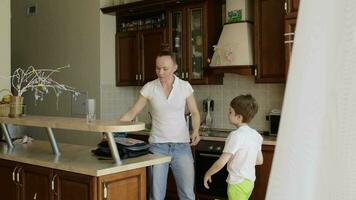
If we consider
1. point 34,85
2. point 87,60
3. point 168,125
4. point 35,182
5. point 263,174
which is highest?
point 87,60

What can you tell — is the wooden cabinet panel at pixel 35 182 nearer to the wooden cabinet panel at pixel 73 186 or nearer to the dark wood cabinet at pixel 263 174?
the wooden cabinet panel at pixel 73 186

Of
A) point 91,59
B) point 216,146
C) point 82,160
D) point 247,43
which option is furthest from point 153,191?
point 91,59

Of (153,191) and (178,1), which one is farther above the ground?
(178,1)

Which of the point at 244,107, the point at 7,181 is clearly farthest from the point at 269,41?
the point at 7,181

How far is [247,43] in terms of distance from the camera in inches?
158

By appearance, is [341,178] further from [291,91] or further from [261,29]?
[261,29]

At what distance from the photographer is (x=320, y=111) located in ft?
1.44

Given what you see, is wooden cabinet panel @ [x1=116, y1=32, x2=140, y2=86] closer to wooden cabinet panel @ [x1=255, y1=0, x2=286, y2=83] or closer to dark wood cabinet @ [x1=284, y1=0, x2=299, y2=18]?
wooden cabinet panel @ [x1=255, y1=0, x2=286, y2=83]

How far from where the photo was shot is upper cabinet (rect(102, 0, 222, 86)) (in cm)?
441

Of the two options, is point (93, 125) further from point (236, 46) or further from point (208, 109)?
point (208, 109)

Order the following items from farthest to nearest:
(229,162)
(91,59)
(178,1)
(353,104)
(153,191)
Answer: (91,59) < (178,1) < (153,191) < (229,162) < (353,104)

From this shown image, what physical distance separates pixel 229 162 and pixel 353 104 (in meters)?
2.02

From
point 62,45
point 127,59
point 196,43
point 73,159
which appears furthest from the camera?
point 62,45

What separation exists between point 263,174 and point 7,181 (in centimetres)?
215
